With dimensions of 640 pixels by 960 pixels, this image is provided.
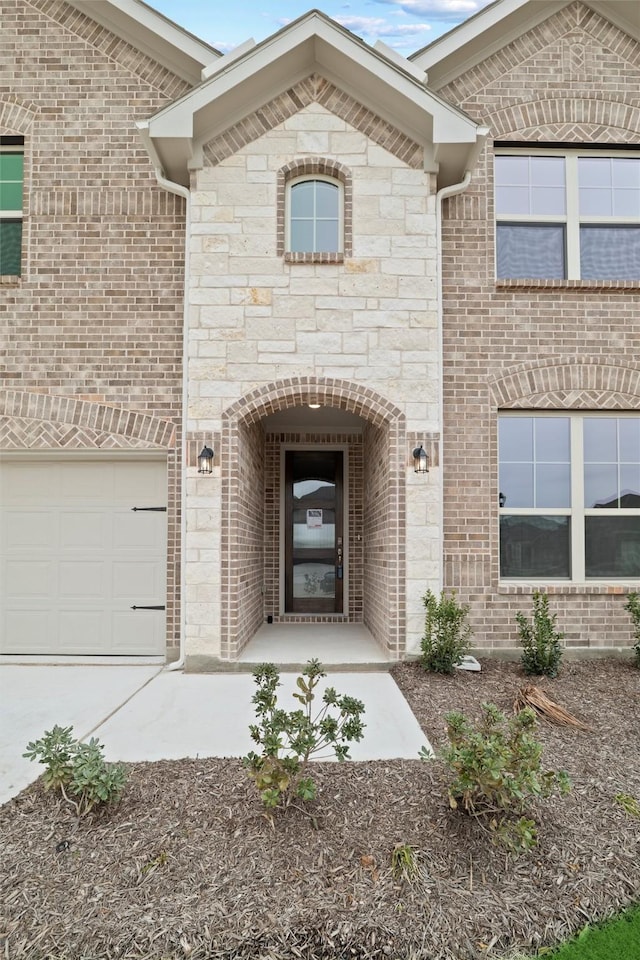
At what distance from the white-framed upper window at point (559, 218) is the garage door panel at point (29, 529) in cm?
613

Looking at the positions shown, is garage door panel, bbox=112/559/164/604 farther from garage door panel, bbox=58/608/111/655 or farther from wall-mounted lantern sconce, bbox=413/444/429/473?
wall-mounted lantern sconce, bbox=413/444/429/473

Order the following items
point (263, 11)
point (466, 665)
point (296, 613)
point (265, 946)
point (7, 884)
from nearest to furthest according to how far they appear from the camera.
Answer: point (265, 946)
point (7, 884)
point (466, 665)
point (296, 613)
point (263, 11)

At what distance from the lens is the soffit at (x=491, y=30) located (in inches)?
268

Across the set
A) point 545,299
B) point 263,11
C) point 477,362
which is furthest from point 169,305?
point 263,11

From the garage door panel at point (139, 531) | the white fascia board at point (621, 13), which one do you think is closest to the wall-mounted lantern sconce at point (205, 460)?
the garage door panel at point (139, 531)

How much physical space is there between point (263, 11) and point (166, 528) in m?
17.3

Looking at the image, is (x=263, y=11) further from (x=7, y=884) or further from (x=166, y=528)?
(x=7, y=884)

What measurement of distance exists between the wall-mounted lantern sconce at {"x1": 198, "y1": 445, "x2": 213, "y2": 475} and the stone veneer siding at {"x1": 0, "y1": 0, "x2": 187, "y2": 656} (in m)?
0.63

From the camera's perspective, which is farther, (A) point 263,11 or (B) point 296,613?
(A) point 263,11

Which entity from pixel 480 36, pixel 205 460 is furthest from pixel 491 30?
pixel 205 460

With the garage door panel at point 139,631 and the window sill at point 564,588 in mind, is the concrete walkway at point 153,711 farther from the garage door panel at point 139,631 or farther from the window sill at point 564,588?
the window sill at point 564,588

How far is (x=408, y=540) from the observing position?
20.8 ft

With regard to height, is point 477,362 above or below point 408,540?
above

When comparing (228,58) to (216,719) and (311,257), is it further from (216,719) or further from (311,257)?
(216,719)
